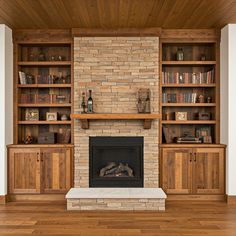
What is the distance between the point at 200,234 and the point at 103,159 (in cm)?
247

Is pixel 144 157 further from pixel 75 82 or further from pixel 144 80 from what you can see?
pixel 75 82

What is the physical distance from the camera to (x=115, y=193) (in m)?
5.90

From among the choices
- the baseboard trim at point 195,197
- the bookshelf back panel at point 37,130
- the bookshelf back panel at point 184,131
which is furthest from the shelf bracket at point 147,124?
the bookshelf back panel at point 37,130

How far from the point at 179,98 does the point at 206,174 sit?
1367 mm

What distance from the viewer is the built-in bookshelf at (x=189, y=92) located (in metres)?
6.68

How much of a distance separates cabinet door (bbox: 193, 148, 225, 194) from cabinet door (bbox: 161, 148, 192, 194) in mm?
111

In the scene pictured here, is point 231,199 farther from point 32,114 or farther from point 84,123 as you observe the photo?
point 32,114

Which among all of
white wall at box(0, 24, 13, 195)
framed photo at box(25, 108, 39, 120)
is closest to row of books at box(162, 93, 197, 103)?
framed photo at box(25, 108, 39, 120)

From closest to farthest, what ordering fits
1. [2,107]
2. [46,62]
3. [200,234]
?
[200,234], [2,107], [46,62]

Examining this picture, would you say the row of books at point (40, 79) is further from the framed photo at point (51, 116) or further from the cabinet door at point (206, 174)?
the cabinet door at point (206, 174)

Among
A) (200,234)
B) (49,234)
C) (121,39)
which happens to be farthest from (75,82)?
(200,234)

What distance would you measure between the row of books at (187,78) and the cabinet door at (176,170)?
3.88 ft

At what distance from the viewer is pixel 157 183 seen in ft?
21.0

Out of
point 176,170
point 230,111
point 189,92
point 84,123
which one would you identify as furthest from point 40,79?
point 230,111
